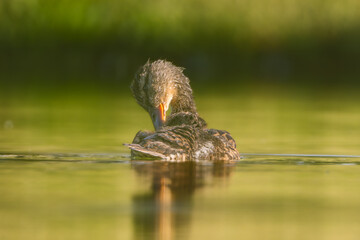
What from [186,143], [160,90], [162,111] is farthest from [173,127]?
[160,90]

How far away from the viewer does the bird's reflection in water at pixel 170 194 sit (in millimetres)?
7238

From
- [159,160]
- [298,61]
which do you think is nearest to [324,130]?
[159,160]

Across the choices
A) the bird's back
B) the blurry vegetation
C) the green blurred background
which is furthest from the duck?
the blurry vegetation

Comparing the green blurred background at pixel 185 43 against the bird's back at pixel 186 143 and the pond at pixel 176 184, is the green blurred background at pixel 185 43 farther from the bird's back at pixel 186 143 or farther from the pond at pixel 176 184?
the bird's back at pixel 186 143

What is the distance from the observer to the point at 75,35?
114 ft

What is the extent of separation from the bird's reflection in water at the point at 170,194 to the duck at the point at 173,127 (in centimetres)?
14

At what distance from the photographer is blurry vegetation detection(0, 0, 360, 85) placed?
114 feet

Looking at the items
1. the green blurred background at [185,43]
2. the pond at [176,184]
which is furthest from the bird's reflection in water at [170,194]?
the green blurred background at [185,43]

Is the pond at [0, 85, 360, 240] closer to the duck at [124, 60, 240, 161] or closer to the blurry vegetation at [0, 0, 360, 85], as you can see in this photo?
the duck at [124, 60, 240, 161]

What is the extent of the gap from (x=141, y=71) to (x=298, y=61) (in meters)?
26.3

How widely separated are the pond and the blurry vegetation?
742 inches

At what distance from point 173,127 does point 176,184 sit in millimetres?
1772

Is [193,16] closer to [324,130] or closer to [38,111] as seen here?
[38,111]

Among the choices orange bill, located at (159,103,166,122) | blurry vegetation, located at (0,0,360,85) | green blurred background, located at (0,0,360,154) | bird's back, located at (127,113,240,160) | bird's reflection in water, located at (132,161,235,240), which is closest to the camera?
bird's reflection in water, located at (132,161,235,240)
